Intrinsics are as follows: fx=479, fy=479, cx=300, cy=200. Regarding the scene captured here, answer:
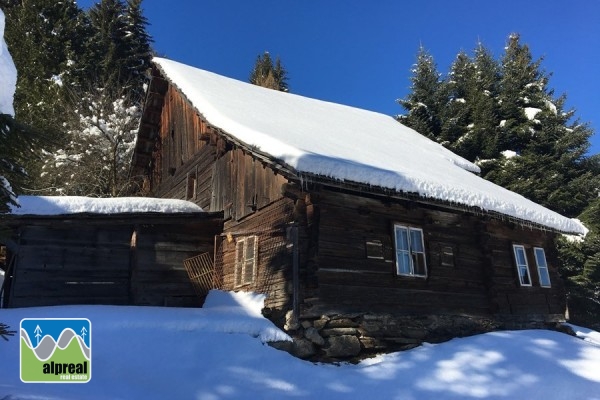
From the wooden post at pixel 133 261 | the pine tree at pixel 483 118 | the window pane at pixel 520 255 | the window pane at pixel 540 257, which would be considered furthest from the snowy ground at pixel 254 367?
the pine tree at pixel 483 118

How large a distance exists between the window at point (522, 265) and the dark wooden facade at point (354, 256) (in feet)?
0.83

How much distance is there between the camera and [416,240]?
13484mm

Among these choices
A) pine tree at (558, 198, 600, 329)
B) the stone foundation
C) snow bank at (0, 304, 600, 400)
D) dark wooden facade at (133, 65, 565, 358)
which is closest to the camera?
snow bank at (0, 304, 600, 400)

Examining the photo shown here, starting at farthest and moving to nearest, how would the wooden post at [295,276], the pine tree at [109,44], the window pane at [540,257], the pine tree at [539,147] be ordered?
1. the pine tree at [109,44]
2. the pine tree at [539,147]
3. the window pane at [540,257]
4. the wooden post at [295,276]

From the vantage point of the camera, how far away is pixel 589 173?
26.6m

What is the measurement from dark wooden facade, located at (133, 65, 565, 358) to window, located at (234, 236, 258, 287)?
190 mm

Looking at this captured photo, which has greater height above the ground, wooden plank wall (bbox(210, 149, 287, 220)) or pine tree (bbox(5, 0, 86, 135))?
pine tree (bbox(5, 0, 86, 135))

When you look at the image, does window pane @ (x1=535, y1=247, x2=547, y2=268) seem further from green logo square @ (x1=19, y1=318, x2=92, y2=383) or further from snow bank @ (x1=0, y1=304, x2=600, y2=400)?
green logo square @ (x1=19, y1=318, x2=92, y2=383)

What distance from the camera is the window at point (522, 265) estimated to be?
53.4 ft

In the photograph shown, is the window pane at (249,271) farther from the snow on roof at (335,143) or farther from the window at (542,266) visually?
the window at (542,266)

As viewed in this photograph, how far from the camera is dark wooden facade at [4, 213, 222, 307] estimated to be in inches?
488

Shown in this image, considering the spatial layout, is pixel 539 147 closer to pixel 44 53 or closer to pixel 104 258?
pixel 104 258

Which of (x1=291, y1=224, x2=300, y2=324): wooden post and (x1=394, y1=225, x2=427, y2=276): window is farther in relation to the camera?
(x1=394, y1=225, x2=427, y2=276): window

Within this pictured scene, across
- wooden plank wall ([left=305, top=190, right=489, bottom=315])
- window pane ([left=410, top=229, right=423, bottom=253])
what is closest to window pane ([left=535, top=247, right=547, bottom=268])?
wooden plank wall ([left=305, top=190, right=489, bottom=315])
